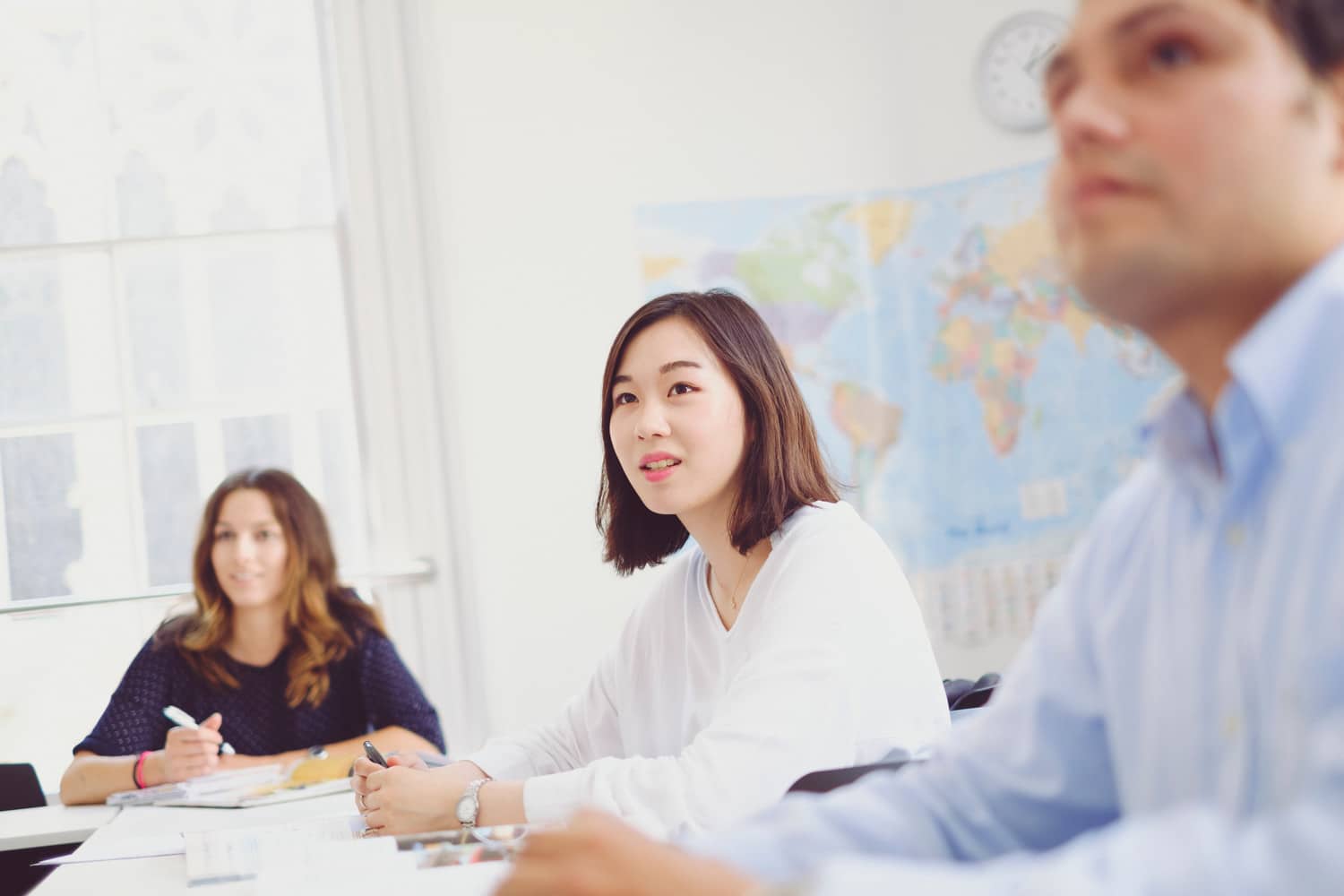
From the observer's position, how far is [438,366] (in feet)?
12.7

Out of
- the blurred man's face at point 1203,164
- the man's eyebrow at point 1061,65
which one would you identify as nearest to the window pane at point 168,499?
the man's eyebrow at point 1061,65

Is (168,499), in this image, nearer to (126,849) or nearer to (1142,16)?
(126,849)

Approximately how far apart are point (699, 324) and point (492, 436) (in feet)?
6.34

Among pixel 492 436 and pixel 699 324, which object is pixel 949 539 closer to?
pixel 492 436

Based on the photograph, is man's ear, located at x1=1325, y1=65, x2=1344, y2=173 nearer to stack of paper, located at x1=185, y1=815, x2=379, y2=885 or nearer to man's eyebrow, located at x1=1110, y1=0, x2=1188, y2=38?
man's eyebrow, located at x1=1110, y1=0, x2=1188, y2=38

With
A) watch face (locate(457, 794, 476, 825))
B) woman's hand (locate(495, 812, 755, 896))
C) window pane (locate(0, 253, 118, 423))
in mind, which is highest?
window pane (locate(0, 253, 118, 423))

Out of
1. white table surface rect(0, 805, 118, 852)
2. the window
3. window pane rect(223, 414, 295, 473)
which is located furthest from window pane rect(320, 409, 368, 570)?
white table surface rect(0, 805, 118, 852)

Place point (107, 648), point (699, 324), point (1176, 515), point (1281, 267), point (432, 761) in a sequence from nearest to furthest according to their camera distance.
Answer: point (1281, 267) → point (1176, 515) → point (699, 324) → point (432, 761) → point (107, 648)

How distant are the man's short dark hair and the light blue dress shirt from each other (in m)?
0.12

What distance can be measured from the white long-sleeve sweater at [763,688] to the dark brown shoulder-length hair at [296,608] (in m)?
1.12

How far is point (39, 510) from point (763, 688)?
3.00m

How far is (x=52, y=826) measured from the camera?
7.75 ft

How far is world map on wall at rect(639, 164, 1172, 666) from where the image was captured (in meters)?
3.90

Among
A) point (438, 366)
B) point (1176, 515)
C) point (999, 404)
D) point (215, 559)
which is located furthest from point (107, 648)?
point (1176, 515)
